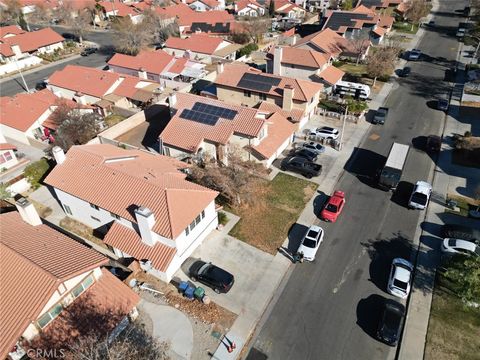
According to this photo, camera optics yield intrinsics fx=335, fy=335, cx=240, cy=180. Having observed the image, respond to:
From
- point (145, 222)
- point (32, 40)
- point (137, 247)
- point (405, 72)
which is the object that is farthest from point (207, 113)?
point (32, 40)

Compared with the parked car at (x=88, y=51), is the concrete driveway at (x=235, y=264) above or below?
above

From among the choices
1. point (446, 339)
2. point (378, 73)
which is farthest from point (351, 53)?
point (446, 339)

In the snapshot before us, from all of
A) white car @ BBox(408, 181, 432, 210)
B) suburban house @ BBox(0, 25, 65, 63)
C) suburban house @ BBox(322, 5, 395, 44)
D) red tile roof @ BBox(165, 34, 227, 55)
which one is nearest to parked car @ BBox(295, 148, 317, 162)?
white car @ BBox(408, 181, 432, 210)

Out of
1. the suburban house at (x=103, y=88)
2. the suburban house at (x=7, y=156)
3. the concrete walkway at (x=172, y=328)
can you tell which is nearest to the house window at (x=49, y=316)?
the concrete walkway at (x=172, y=328)

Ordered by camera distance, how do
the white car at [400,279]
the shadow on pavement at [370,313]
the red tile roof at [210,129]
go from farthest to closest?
1. the red tile roof at [210,129]
2. the white car at [400,279]
3. the shadow on pavement at [370,313]

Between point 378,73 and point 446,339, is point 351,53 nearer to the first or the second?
point 378,73

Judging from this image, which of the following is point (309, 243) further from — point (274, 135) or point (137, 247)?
point (274, 135)

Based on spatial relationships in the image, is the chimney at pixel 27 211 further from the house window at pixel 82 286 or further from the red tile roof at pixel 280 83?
the red tile roof at pixel 280 83

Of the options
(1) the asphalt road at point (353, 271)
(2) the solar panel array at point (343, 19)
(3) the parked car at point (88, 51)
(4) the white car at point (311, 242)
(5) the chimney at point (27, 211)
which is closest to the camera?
(1) the asphalt road at point (353, 271)
